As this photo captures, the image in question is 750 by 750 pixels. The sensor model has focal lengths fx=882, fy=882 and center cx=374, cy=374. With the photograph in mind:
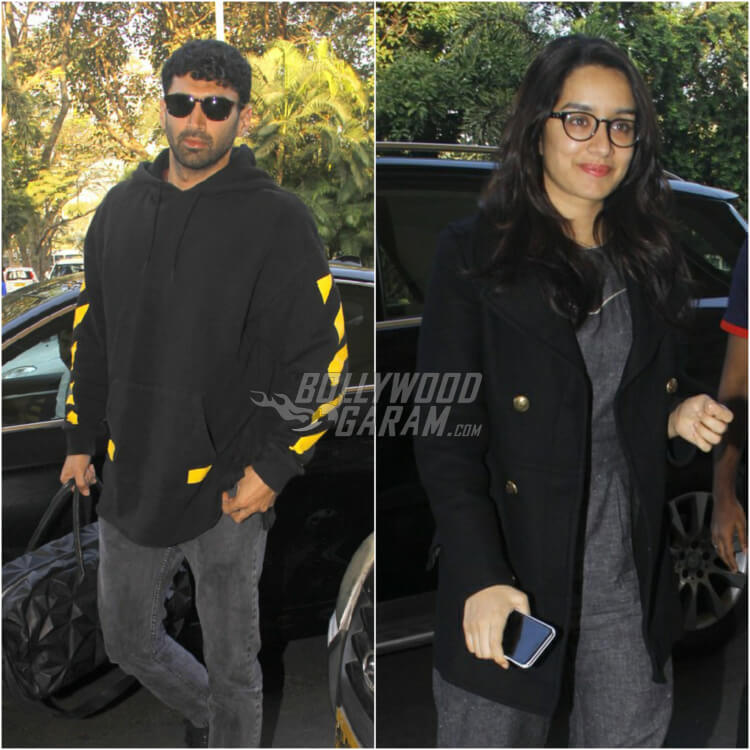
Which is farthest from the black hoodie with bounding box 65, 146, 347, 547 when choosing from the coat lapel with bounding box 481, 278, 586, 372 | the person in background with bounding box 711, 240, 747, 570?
the person in background with bounding box 711, 240, 747, 570

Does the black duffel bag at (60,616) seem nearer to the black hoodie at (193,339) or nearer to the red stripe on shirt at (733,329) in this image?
the black hoodie at (193,339)

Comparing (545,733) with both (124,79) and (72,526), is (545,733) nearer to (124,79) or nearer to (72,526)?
(72,526)

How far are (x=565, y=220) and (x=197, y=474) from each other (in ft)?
3.66

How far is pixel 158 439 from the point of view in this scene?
A: 7.32 feet

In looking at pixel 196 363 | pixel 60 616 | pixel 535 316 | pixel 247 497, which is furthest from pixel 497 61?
pixel 60 616

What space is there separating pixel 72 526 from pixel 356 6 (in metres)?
1.59

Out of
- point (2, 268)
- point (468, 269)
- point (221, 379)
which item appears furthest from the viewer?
Answer: point (2, 268)

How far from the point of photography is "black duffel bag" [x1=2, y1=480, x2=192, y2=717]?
7.63 feet

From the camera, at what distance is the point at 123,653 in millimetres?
2299

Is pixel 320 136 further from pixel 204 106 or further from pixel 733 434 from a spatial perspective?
pixel 733 434

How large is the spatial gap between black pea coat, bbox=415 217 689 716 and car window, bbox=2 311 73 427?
1.08 meters

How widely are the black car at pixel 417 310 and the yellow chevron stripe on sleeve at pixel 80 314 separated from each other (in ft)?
2.50

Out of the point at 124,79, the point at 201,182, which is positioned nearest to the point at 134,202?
the point at 201,182

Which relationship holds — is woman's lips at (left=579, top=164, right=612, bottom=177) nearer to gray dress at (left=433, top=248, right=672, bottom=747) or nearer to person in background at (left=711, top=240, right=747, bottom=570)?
gray dress at (left=433, top=248, right=672, bottom=747)
